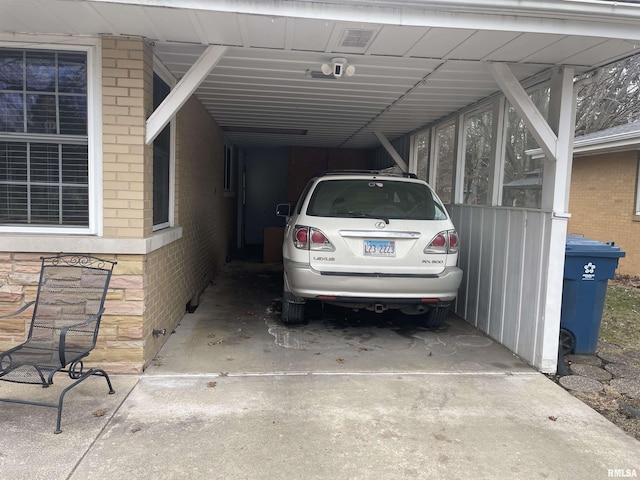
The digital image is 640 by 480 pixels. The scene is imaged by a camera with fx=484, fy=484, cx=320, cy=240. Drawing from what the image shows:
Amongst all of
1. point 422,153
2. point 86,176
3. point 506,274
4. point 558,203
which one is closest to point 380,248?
point 506,274

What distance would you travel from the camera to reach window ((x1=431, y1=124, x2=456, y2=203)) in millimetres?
7434

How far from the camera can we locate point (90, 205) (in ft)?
13.5

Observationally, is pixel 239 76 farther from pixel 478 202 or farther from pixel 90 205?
pixel 478 202

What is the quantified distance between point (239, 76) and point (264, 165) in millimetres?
8936

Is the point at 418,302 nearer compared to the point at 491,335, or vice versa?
the point at 418,302

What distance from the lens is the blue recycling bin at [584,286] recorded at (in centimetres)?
490

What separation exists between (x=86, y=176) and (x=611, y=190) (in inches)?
436

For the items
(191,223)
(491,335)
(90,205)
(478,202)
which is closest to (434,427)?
(491,335)

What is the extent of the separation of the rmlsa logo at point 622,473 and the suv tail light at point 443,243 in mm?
2519

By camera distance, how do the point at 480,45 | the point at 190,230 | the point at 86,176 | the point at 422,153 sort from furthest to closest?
the point at 422,153 → the point at 190,230 → the point at 86,176 → the point at 480,45

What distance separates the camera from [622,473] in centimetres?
288

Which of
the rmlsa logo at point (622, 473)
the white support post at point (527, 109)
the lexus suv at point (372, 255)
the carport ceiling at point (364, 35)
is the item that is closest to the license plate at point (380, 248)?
the lexus suv at point (372, 255)

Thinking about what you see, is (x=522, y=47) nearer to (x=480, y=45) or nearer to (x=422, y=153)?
(x=480, y=45)

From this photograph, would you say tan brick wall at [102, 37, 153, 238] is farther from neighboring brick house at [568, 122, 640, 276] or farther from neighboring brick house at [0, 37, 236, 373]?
neighboring brick house at [568, 122, 640, 276]
